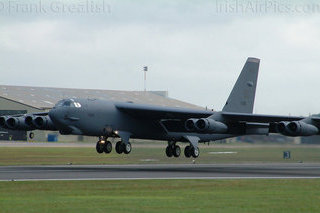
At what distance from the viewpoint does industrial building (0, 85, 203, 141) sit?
7250cm

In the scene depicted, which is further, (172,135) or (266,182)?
(172,135)

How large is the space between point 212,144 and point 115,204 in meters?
36.8

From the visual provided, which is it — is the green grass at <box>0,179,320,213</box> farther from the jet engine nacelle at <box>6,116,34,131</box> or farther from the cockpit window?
the jet engine nacelle at <box>6,116,34,131</box>

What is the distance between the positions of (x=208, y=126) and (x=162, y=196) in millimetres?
16560

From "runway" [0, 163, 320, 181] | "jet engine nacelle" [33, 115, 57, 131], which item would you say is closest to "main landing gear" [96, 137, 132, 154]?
"runway" [0, 163, 320, 181]

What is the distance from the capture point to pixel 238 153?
4897 cm

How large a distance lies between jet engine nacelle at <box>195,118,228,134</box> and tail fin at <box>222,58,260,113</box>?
6328mm

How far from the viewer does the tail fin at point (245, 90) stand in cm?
4472

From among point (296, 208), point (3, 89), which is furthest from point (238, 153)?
point (3, 89)

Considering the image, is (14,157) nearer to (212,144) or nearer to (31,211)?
(212,144)

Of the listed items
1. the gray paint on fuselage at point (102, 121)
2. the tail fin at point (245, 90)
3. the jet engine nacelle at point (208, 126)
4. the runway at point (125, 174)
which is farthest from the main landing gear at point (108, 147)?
the tail fin at point (245, 90)

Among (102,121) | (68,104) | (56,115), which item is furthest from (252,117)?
(56,115)

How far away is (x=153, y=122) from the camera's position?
4091 cm

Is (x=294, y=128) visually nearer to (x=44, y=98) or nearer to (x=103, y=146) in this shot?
(x=103, y=146)
